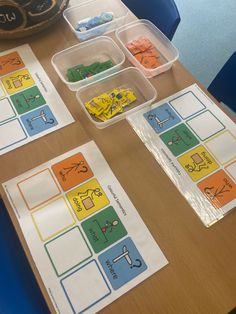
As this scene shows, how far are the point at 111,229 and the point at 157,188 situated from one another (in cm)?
14

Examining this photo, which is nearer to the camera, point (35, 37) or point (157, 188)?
point (157, 188)

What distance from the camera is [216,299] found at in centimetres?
55

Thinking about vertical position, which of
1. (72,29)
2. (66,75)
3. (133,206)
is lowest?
(133,206)

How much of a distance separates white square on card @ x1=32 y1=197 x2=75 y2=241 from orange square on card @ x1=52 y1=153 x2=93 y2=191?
5 cm

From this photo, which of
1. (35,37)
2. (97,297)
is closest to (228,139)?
(97,297)

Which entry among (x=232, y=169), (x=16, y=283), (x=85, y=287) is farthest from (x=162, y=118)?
(x=16, y=283)

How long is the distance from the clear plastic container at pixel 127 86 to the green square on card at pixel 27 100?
0.11m

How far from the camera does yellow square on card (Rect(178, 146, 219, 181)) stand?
673 millimetres

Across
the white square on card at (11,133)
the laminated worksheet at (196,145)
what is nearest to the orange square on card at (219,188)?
the laminated worksheet at (196,145)

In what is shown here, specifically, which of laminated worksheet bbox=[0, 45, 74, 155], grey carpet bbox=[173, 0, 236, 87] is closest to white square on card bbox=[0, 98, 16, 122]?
laminated worksheet bbox=[0, 45, 74, 155]

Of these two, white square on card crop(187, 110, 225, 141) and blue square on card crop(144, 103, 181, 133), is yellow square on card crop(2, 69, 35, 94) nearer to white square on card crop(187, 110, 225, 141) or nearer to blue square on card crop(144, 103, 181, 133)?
blue square on card crop(144, 103, 181, 133)

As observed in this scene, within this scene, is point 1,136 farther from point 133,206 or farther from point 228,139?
point 228,139

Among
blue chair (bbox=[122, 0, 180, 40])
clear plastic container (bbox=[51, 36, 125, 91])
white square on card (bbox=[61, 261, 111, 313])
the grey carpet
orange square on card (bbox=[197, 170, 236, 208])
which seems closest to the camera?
white square on card (bbox=[61, 261, 111, 313])

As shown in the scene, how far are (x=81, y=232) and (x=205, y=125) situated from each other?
16.4 inches
